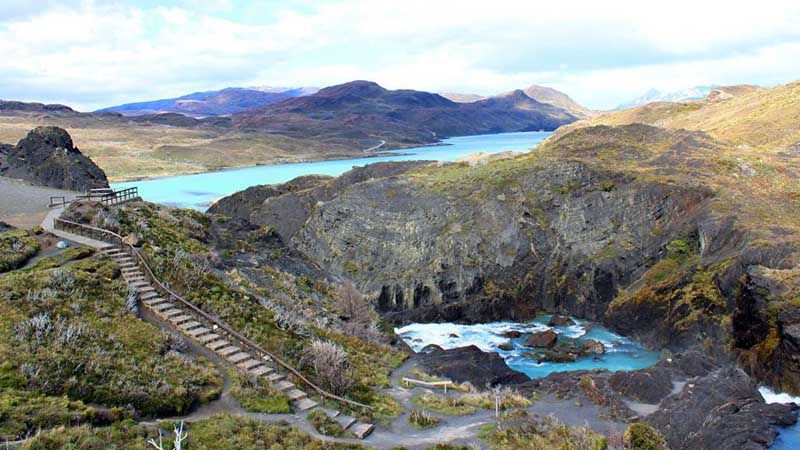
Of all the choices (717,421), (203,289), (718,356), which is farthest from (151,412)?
(718,356)

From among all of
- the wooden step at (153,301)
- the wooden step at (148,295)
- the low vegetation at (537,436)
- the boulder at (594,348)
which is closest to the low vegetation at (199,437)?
the low vegetation at (537,436)

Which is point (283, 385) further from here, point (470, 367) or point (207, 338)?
point (470, 367)

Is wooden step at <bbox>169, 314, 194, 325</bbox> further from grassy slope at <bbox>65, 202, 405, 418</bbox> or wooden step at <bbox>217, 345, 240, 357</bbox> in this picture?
wooden step at <bbox>217, 345, 240, 357</bbox>

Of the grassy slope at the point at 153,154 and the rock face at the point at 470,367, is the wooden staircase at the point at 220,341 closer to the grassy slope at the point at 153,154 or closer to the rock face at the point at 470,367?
the rock face at the point at 470,367

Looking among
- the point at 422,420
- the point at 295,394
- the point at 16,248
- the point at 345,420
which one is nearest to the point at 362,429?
the point at 345,420

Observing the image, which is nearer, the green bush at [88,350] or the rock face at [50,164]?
the green bush at [88,350]

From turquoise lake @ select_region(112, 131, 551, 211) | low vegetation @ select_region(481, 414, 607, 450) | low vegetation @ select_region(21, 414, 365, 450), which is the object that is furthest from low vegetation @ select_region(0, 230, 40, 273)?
turquoise lake @ select_region(112, 131, 551, 211)

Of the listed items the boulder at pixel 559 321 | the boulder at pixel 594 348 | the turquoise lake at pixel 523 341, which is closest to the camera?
the turquoise lake at pixel 523 341
